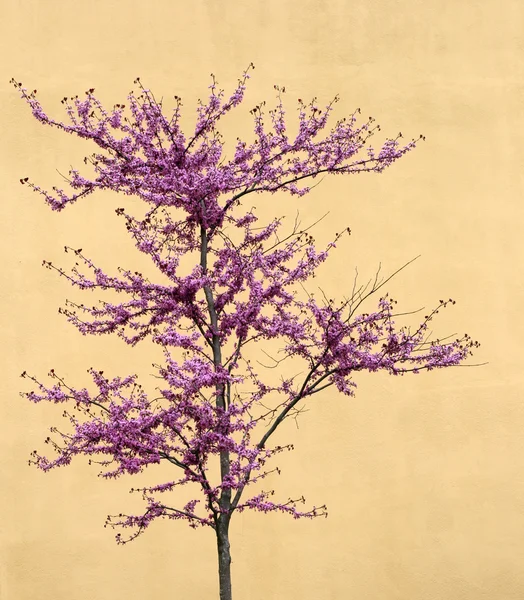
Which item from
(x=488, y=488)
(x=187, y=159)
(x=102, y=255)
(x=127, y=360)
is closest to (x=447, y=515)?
(x=488, y=488)

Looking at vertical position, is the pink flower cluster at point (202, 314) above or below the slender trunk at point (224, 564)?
above

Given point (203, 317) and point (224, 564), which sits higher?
point (203, 317)

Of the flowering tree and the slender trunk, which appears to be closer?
the flowering tree

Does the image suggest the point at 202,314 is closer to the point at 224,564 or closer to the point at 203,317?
the point at 203,317

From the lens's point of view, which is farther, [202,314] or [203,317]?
[202,314]

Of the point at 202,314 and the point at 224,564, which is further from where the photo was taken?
the point at 202,314

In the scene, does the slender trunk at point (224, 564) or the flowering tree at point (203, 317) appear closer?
the flowering tree at point (203, 317)

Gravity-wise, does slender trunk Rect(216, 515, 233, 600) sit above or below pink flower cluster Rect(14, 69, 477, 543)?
below

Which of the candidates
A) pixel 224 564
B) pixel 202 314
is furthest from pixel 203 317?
pixel 224 564

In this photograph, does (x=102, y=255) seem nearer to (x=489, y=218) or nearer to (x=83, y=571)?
(x=83, y=571)

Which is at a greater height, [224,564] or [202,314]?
[202,314]

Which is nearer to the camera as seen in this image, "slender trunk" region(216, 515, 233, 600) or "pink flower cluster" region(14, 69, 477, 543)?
"pink flower cluster" region(14, 69, 477, 543)

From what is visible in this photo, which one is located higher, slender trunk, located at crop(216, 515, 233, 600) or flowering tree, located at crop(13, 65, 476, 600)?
flowering tree, located at crop(13, 65, 476, 600)

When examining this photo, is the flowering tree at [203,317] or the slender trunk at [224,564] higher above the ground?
the flowering tree at [203,317]
